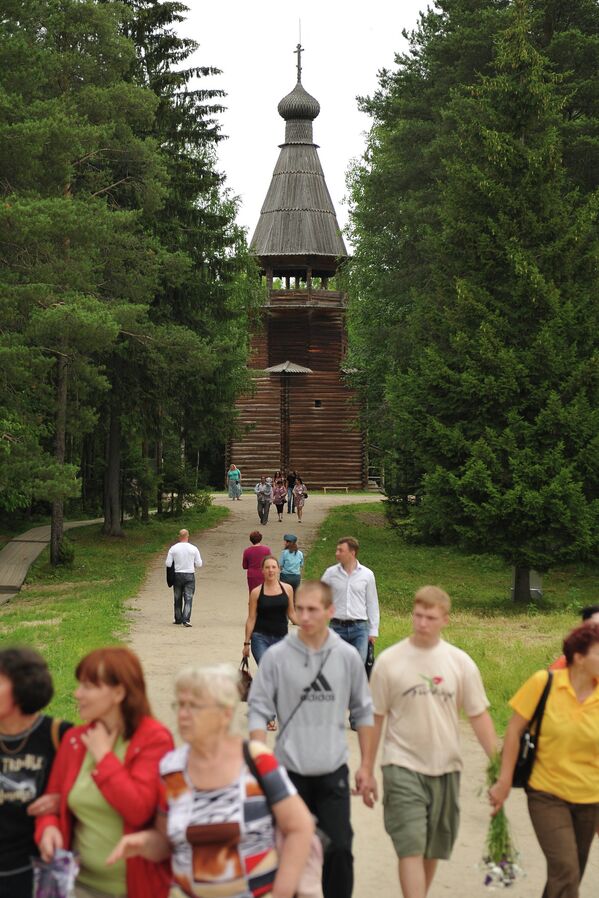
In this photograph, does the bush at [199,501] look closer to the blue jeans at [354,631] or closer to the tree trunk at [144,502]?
the tree trunk at [144,502]

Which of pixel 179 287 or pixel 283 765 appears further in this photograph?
pixel 179 287

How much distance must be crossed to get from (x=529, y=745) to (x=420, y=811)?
696 millimetres

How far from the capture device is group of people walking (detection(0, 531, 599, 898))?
434 centimetres

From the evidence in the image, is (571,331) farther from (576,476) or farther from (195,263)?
(195,263)

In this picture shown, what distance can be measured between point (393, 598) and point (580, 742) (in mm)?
18419

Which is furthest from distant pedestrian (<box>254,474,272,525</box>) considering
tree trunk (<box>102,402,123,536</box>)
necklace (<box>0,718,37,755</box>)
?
necklace (<box>0,718,37,755</box>)

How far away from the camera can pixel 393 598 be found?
24.6m

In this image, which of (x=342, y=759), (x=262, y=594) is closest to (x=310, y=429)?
(x=262, y=594)

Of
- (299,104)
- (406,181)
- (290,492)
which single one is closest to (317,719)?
(406,181)

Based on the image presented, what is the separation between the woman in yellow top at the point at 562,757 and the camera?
6.22m

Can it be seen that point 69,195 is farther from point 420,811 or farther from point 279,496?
point 420,811

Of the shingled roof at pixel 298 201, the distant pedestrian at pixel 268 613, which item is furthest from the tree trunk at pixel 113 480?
the distant pedestrian at pixel 268 613

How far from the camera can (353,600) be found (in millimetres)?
11492

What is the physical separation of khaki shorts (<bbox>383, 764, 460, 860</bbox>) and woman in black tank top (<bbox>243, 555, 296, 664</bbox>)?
5389 millimetres
